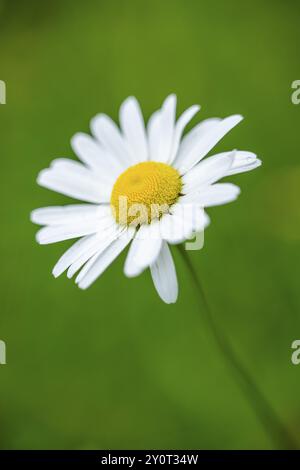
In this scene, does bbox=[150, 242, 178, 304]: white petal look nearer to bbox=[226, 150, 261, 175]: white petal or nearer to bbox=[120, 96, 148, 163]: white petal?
bbox=[226, 150, 261, 175]: white petal

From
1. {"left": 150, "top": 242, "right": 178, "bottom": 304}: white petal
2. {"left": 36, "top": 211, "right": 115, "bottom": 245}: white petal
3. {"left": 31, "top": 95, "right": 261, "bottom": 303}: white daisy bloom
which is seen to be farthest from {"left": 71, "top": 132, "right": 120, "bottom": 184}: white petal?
{"left": 150, "top": 242, "right": 178, "bottom": 304}: white petal

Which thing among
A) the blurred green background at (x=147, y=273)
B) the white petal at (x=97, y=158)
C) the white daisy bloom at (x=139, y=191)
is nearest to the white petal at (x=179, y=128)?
the white daisy bloom at (x=139, y=191)

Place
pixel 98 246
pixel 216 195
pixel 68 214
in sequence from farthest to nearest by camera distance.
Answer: pixel 68 214
pixel 98 246
pixel 216 195

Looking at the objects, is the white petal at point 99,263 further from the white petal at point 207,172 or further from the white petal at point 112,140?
the white petal at point 112,140

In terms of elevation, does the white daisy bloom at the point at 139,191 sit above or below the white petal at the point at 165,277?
above

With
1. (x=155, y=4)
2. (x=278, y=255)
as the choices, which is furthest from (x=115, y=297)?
(x=155, y=4)

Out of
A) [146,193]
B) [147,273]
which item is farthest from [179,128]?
[147,273]

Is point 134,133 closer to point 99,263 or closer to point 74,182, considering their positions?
point 74,182
